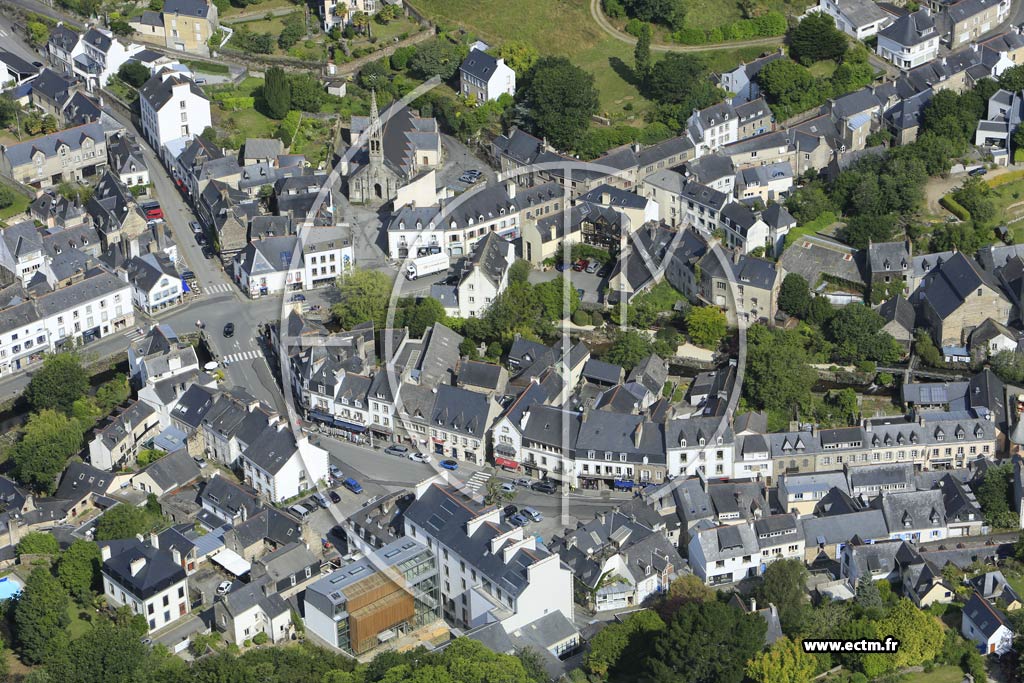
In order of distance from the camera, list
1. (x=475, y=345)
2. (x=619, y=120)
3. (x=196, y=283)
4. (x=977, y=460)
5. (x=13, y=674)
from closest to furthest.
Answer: (x=13, y=674)
(x=977, y=460)
(x=475, y=345)
(x=196, y=283)
(x=619, y=120)

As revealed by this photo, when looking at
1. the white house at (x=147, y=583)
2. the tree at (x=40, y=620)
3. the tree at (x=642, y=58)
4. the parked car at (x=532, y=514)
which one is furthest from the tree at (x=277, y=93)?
the tree at (x=40, y=620)

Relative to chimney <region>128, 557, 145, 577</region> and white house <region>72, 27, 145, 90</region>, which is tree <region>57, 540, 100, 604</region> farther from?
white house <region>72, 27, 145, 90</region>

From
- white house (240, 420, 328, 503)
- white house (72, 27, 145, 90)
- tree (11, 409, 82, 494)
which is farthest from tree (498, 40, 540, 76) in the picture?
tree (11, 409, 82, 494)

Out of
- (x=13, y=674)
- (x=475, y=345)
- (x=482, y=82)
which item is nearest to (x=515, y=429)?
(x=475, y=345)

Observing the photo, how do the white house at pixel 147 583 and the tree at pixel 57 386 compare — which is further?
the tree at pixel 57 386

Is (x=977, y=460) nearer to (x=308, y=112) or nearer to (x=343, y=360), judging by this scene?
(x=343, y=360)

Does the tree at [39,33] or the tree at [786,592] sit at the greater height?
the tree at [39,33]

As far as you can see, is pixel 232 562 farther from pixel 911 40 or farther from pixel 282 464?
pixel 911 40

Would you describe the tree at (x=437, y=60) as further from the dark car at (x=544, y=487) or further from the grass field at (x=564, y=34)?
the dark car at (x=544, y=487)
